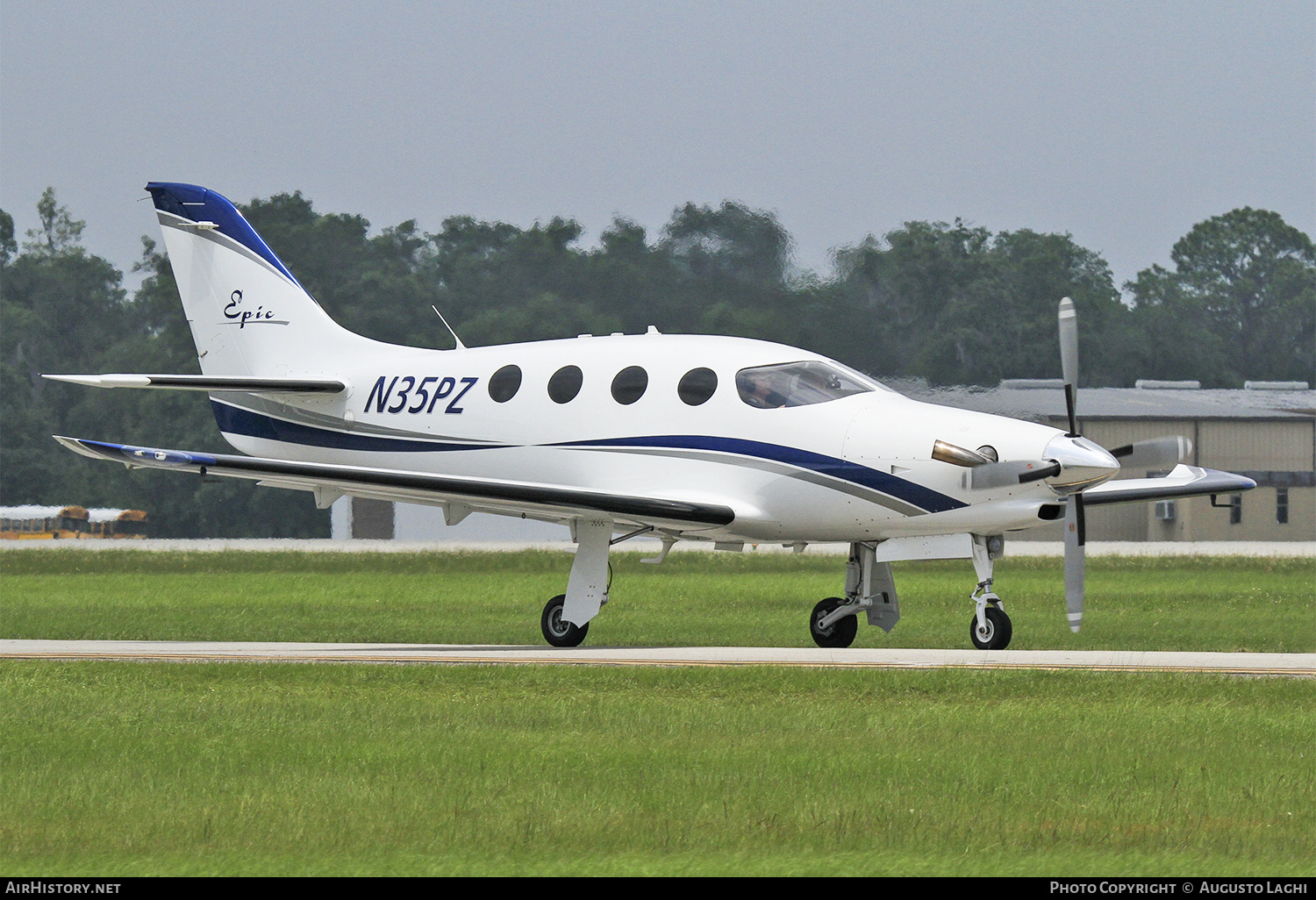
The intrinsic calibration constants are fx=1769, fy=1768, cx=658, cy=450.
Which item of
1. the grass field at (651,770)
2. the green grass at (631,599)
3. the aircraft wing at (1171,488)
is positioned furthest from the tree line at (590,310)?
the grass field at (651,770)

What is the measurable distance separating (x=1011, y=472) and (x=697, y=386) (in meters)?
3.85

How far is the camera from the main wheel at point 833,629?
2048cm

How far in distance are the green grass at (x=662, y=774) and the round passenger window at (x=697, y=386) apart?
4.71m

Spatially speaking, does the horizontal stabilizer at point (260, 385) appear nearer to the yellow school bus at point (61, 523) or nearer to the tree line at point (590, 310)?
the tree line at point (590, 310)

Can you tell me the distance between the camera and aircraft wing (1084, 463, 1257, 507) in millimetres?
21062

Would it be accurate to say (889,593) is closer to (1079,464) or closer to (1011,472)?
(1011,472)

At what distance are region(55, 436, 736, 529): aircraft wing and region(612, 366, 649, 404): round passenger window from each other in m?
1.39

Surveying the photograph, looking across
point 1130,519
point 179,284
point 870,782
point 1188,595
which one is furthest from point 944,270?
point 870,782

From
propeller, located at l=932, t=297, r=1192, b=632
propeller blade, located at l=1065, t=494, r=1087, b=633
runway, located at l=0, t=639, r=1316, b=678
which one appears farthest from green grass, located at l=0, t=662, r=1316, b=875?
propeller, located at l=932, t=297, r=1192, b=632

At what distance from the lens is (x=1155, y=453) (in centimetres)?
1869

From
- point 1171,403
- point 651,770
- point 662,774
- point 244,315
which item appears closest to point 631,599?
point 244,315

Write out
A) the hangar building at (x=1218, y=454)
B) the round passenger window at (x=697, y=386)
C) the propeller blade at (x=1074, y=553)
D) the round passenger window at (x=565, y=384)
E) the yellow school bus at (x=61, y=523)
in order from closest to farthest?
the propeller blade at (x=1074, y=553) < the round passenger window at (x=697, y=386) < the round passenger window at (x=565, y=384) < the hangar building at (x=1218, y=454) < the yellow school bus at (x=61, y=523)

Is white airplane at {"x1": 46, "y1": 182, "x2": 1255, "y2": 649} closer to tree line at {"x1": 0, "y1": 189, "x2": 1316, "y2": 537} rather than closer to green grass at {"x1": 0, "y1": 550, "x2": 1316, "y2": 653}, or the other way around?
green grass at {"x1": 0, "y1": 550, "x2": 1316, "y2": 653}
